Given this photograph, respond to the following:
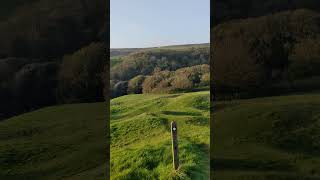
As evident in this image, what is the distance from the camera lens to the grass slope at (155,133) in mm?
10672

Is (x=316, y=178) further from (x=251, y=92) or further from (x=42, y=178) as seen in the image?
(x=42, y=178)

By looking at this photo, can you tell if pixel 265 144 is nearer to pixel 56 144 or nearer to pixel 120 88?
pixel 56 144

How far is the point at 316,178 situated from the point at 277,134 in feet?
2.73

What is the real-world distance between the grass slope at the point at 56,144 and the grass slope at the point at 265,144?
177cm

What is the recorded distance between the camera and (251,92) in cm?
618

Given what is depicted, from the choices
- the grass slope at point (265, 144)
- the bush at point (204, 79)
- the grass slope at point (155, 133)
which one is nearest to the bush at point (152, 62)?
the bush at point (204, 79)

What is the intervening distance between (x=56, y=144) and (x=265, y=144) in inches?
117

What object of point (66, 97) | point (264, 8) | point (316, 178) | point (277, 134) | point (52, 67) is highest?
point (264, 8)

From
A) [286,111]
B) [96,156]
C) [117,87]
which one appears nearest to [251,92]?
[286,111]

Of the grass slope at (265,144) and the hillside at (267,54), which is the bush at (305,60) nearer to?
the hillside at (267,54)

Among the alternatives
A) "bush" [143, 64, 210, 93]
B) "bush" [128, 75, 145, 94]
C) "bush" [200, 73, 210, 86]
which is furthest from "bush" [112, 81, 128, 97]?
"bush" [200, 73, 210, 86]

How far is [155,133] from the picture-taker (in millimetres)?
11930

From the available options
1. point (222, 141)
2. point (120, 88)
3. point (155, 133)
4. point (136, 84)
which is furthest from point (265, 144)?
point (120, 88)

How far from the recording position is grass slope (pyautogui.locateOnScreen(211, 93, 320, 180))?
6086mm
